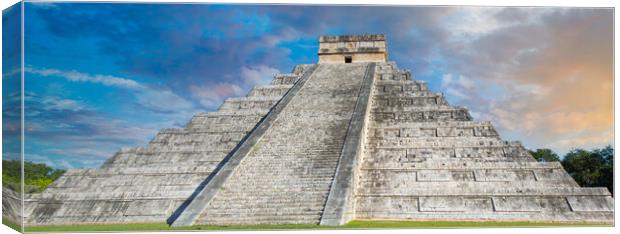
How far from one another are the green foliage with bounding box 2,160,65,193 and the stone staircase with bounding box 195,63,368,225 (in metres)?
3.26

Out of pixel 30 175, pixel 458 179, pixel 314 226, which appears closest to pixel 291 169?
pixel 314 226

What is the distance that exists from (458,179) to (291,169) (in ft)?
10.9

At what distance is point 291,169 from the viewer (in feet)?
44.1

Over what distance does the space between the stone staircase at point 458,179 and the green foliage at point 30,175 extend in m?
6.07

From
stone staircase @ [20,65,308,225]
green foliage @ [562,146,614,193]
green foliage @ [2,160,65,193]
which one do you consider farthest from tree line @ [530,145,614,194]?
green foliage @ [2,160,65,193]

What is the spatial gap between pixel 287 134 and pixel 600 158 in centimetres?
704

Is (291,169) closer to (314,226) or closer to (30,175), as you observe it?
(314,226)

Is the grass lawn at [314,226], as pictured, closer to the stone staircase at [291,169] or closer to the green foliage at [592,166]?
the stone staircase at [291,169]

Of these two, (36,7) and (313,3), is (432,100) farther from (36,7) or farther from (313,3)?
(36,7)

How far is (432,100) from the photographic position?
17.1m

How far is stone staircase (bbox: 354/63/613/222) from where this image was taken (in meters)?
12.2

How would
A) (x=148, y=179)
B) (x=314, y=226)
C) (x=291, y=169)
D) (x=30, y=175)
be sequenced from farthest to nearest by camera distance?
(x=148, y=179) < (x=291, y=169) < (x=30, y=175) < (x=314, y=226)

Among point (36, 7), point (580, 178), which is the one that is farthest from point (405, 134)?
point (36, 7)

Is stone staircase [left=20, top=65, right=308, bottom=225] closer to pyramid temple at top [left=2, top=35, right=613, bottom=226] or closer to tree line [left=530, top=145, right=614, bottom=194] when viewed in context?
pyramid temple at top [left=2, top=35, right=613, bottom=226]
